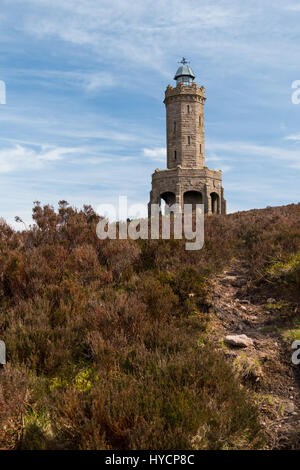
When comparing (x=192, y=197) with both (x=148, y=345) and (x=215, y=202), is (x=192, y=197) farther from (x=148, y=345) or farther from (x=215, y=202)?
(x=148, y=345)

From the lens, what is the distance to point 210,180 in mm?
35906

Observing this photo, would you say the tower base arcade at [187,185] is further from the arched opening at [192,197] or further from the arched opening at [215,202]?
the arched opening at [215,202]

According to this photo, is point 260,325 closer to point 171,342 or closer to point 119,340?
point 171,342

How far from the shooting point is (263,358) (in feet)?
14.4

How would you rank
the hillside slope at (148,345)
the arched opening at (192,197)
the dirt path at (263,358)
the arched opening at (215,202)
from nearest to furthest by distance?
the hillside slope at (148,345) → the dirt path at (263,358) → the arched opening at (192,197) → the arched opening at (215,202)

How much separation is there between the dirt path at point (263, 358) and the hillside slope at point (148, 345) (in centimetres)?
2

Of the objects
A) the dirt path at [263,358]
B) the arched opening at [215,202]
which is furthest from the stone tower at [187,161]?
the dirt path at [263,358]

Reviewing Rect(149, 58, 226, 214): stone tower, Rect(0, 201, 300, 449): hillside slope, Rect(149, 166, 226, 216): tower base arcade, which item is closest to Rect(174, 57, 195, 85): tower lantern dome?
Rect(149, 58, 226, 214): stone tower

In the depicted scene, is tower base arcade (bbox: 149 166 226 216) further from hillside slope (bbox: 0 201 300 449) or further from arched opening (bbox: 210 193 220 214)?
hillside slope (bbox: 0 201 300 449)

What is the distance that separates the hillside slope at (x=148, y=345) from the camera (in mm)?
2789

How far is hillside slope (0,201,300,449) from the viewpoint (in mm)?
2789

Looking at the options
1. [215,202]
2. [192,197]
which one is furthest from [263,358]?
[215,202]
